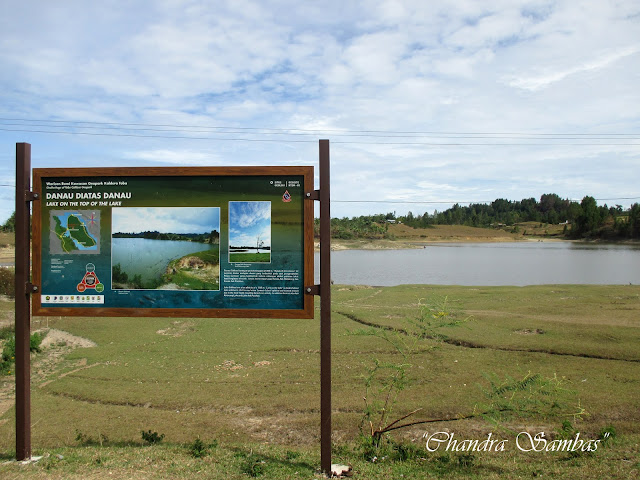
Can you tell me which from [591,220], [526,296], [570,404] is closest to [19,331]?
[570,404]

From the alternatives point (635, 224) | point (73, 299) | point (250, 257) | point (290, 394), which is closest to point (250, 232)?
point (250, 257)

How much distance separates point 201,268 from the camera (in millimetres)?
4508

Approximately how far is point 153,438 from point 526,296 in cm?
1832

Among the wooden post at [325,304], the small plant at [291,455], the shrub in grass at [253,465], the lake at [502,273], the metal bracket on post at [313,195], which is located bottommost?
the lake at [502,273]

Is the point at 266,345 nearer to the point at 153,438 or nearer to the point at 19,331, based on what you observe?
the point at 153,438

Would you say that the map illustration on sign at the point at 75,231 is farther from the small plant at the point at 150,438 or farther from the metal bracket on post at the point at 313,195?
the small plant at the point at 150,438

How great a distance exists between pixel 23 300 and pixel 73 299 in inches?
17.6

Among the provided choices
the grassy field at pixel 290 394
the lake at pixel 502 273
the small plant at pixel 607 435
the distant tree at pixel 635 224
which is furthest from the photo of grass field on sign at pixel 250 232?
the distant tree at pixel 635 224

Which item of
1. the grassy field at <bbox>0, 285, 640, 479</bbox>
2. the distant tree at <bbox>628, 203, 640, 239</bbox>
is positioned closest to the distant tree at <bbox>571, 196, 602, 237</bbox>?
the distant tree at <bbox>628, 203, 640, 239</bbox>

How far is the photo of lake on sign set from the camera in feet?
14.8

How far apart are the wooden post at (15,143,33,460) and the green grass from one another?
1944mm

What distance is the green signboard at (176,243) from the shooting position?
4398 mm

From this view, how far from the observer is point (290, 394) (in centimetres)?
798

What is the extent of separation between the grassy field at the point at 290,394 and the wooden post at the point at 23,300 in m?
0.31
